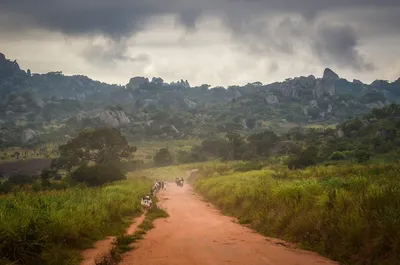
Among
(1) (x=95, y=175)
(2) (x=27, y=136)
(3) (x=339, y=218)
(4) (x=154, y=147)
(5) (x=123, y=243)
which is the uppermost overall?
(2) (x=27, y=136)

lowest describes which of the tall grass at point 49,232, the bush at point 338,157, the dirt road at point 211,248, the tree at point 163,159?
the tree at point 163,159

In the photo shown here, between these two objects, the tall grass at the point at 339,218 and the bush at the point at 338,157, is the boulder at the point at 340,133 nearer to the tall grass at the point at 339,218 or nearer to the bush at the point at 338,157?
the bush at the point at 338,157

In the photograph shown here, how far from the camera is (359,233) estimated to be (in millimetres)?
10180

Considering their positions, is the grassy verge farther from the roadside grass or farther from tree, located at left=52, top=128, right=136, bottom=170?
the roadside grass

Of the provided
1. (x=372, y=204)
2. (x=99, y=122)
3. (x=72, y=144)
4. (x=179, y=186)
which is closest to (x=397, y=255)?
(x=372, y=204)

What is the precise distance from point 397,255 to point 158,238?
9045 mm

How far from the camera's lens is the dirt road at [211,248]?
10.5 m

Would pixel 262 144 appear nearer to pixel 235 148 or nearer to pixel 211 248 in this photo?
pixel 235 148

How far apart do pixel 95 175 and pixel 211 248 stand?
32948mm

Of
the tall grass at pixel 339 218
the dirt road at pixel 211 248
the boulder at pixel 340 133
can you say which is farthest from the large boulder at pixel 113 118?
the tall grass at pixel 339 218

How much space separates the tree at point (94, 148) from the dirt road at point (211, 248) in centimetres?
5492

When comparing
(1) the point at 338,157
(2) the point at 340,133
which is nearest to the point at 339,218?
(1) the point at 338,157

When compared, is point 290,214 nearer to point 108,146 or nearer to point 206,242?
point 206,242

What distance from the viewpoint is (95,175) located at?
42.6 meters
